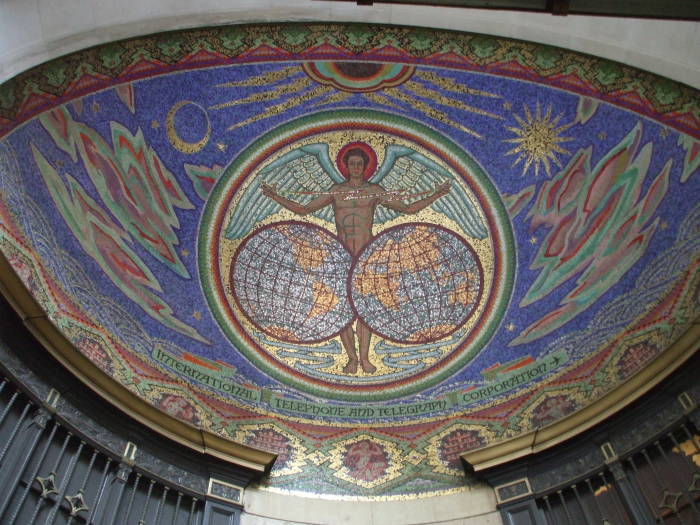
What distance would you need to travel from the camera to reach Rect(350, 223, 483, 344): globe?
10.3m

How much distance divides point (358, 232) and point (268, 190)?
153 cm

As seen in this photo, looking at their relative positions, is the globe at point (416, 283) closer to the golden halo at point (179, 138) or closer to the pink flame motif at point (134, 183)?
the pink flame motif at point (134, 183)

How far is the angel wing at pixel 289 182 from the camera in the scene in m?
9.96

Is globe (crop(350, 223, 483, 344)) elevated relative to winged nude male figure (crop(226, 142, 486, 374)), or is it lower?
lower

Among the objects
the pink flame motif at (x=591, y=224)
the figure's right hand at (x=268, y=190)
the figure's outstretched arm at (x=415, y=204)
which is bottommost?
the pink flame motif at (x=591, y=224)

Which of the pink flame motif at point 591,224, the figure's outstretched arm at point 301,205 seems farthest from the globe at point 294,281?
the pink flame motif at point 591,224

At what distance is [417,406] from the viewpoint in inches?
392

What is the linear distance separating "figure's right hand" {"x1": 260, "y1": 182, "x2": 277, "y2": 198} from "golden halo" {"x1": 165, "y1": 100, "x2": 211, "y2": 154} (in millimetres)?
1113

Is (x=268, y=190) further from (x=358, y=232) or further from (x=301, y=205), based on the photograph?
(x=358, y=232)

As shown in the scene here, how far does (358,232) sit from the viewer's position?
1045cm

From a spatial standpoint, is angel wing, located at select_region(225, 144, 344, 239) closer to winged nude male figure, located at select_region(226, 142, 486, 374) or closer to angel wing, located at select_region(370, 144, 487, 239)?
winged nude male figure, located at select_region(226, 142, 486, 374)

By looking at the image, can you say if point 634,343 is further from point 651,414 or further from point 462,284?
point 462,284

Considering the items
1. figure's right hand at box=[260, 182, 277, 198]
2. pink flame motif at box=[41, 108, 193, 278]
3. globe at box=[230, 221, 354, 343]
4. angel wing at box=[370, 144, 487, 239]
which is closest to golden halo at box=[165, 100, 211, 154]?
pink flame motif at box=[41, 108, 193, 278]

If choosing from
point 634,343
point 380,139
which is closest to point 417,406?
point 634,343
